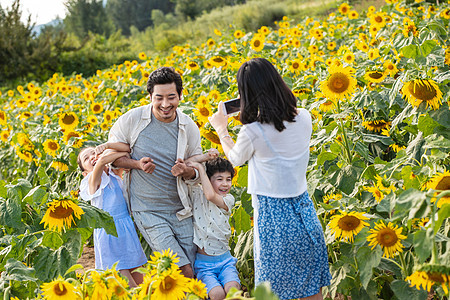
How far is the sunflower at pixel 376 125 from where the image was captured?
11.7 feet

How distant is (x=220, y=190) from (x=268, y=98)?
40.1 inches

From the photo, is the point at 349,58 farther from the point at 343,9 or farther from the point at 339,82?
the point at 343,9

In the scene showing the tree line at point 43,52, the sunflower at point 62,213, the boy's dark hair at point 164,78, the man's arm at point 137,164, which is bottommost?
the tree line at point 43,52

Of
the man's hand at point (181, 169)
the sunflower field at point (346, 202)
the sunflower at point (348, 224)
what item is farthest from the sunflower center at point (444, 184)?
the man's hand at point (181, 169)

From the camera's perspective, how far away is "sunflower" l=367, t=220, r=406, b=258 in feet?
7.12

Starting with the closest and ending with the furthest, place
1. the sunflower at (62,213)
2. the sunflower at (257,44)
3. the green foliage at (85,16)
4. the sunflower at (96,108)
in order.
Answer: the sunflower at (62,213), the sunflower at (96,108), the sunflower at (257,44), the green foliage at (85,16)

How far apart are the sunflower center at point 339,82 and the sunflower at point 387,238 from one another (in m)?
1.06

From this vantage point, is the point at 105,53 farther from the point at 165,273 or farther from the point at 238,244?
the point at 165,273

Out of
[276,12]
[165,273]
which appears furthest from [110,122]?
[276,12]

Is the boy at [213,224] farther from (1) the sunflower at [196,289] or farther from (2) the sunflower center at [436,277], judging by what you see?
(2) the sunflower center at [436,277]

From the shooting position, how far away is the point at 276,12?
15969 millimetres

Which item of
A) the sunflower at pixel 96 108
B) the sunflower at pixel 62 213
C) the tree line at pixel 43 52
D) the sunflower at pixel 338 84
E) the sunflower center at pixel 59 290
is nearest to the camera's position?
the sunflower center at pixel 59 290

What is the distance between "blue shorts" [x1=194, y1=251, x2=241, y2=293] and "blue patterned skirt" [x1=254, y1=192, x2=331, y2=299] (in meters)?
0.65


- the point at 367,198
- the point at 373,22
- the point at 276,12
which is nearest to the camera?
the point at 367,198
